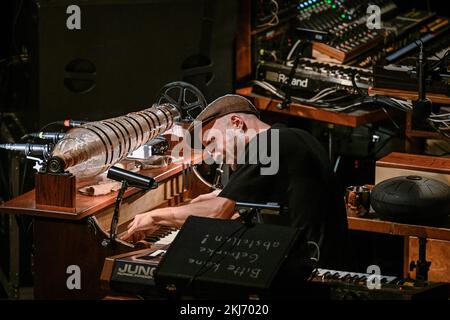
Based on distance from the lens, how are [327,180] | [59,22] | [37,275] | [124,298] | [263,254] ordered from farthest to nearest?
[59,22], [37,275], [327,180], [124,298], [263,254]

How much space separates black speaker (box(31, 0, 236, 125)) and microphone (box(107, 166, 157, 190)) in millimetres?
1724

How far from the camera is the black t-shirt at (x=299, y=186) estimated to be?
15.9ft

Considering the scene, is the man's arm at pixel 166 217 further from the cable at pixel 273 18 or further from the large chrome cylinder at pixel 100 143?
the cable at pixel 273 18

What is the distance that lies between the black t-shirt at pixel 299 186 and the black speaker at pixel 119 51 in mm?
1705

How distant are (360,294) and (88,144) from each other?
166 centimetres

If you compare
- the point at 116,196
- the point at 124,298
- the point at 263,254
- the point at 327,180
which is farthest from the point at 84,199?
the point at 263,254

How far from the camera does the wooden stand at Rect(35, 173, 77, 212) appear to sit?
4.93 m

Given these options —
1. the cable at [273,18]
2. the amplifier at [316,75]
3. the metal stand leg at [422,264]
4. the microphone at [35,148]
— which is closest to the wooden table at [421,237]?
the metal stand leg at [422,264]

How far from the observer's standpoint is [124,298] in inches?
173

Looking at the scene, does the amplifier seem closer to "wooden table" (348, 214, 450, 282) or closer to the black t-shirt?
"wooden table" (348, 214, 450, 282)

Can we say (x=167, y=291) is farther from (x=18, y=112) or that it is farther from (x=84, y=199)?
(x=18, y=112)

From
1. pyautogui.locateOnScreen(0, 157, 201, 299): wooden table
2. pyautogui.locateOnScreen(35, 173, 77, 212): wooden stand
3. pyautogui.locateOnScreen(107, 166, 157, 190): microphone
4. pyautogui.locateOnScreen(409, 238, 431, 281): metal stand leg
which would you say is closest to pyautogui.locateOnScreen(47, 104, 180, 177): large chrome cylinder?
pyautogui.locateOnScreen(35, 173, 77, 212): wooden stand

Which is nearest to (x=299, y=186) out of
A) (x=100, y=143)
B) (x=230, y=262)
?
(x=100, y=143)

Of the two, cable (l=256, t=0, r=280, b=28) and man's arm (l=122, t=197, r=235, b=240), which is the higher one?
cable (l=256, t=0, r=280, b=28)
